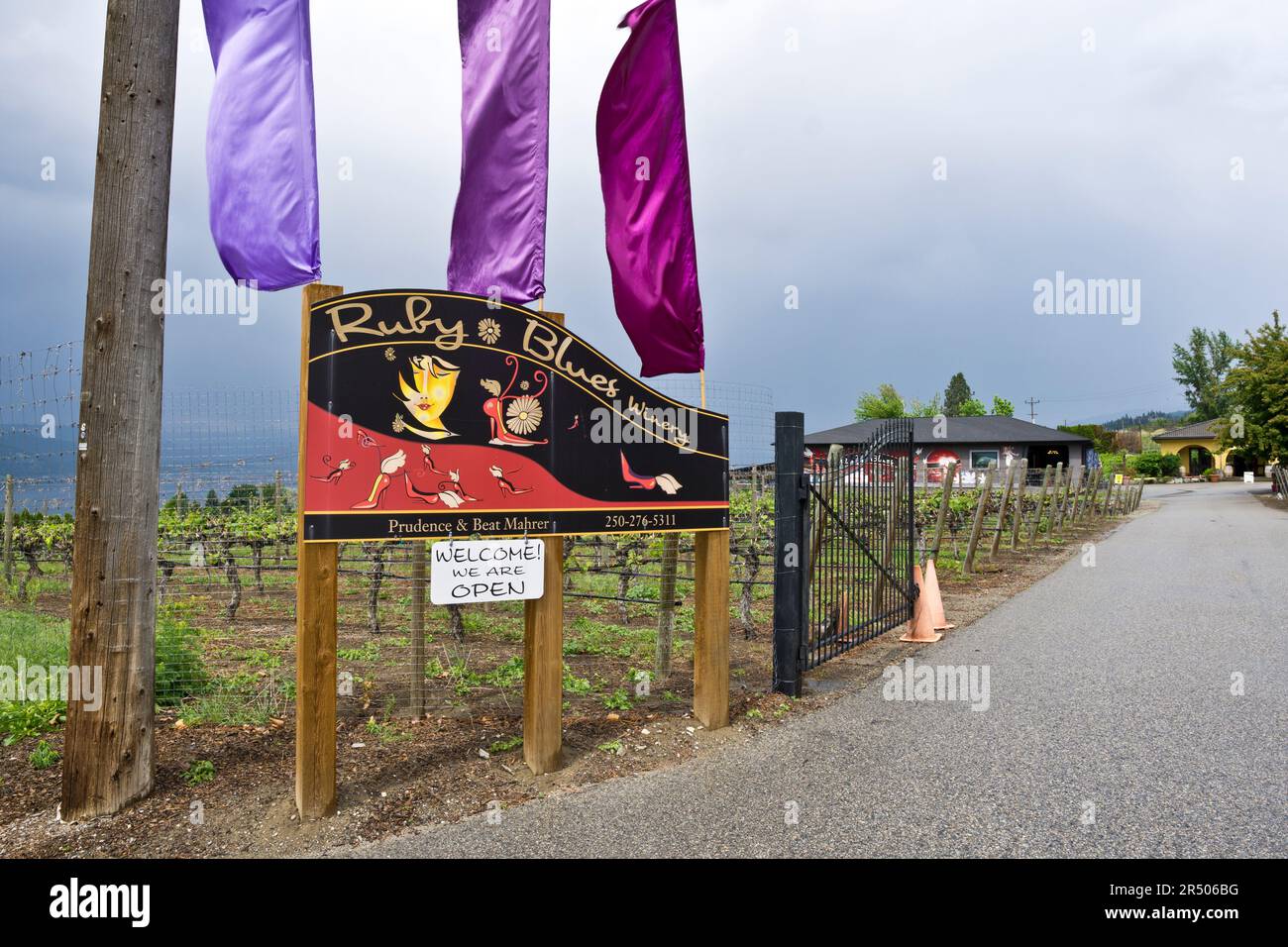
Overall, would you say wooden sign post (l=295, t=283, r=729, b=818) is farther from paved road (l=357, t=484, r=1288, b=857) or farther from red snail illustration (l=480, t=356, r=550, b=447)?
paved road (l=357, t=484, r=1288, b=857)

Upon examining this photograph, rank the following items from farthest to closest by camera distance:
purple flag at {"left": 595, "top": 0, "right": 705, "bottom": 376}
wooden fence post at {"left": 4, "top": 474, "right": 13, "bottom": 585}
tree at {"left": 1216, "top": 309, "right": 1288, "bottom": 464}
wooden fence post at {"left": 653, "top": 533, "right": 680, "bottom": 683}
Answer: tree at {"left": 1216, "top": 309, "right": 1288, "bottom": 464}, wooden fence post at {"left": 4, "top": 474, "right": 13, "bottom": 585}, wooden fence post at {"left": 653, "top": 533, "right": 680, "bottom": 683}, purple flag at {"left": 595, "top": 0, "right": 705, "bottom": 376}

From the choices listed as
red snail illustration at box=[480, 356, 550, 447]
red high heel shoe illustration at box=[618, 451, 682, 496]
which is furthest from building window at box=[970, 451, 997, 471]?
red snail illustration at box=[480, 356, 550, 447]

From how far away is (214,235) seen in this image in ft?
16.3

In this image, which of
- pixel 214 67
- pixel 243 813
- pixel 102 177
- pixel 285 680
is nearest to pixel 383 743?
pixel 243 813

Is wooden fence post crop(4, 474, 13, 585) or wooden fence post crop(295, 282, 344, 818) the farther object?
wooden fence post crop(4, 474, 13, 585)

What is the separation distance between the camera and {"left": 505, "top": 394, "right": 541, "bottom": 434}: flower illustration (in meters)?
5.00

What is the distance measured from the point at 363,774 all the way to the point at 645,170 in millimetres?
4436

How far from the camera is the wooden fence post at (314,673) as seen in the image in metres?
4.29

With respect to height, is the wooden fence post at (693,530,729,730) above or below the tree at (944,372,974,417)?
below

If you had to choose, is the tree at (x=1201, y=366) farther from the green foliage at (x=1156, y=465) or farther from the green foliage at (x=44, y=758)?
the green foliage at (x=44, y=758)

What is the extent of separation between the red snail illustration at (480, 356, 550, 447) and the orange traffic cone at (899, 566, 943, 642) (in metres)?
5.76

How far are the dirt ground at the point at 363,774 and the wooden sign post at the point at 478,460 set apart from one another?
8.4 inches

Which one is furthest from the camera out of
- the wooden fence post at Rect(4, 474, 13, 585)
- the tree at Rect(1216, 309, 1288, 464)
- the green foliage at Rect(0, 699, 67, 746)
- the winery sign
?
the tree at Rect(1216, 309, 1288, 464)

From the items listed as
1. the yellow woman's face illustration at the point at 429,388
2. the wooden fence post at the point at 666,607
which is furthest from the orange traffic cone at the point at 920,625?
the yellow woman's face illustration at the point at 429,388
